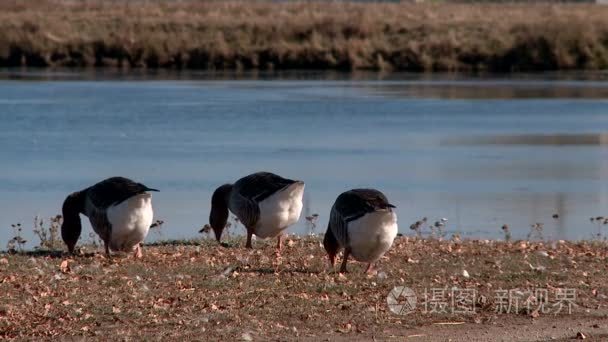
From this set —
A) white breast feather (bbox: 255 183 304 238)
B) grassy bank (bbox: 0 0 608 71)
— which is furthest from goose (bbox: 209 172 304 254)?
grassy bank (bbox: 0 0 608 71)

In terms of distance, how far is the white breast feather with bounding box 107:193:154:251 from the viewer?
9.73 meters

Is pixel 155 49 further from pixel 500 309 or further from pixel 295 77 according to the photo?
pixel 500 309

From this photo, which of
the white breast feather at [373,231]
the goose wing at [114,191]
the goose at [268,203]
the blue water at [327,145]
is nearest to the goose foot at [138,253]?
the goose wing at [114,191]

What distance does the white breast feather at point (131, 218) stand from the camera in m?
9.73

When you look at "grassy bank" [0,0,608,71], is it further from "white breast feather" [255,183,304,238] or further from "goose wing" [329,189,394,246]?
"goose wing" [329,189,394,246]

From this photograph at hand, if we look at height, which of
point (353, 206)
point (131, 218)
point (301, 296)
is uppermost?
point (353, 206)

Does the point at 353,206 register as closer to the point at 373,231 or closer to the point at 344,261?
the point at 373,231

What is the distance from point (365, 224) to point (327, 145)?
1260cm

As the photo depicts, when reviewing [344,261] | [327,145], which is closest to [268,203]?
[344,261]

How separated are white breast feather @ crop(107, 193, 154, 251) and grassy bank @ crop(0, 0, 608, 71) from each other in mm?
31805

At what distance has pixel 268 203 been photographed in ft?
33.3

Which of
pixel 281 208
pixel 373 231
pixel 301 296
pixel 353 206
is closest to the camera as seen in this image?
pixel 301 296

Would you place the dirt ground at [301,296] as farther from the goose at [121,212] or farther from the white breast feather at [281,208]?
the white breast feather at [281,208]

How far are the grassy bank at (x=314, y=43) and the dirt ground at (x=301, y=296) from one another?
3150cm
